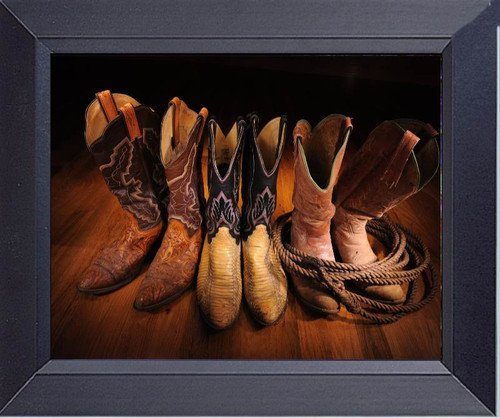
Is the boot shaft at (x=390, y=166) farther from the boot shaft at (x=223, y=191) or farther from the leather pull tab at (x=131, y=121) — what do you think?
the leather pull tab at (x=131, y=121)

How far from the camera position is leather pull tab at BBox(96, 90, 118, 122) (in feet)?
3.71

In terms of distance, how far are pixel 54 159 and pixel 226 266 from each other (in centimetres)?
46

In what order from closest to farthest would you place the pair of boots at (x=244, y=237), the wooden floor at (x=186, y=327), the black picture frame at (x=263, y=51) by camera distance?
1. the black picture frame at (x=263, y=51)
2. the wooden floor at (x=186, y=327)
3. the pair of boots at (x=244, y=237)

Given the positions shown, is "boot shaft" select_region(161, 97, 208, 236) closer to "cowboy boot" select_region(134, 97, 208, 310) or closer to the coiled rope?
"cowboy boot" select_region(134, 97, 208, 310)

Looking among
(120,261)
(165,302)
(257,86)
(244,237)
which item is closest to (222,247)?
(244,237)

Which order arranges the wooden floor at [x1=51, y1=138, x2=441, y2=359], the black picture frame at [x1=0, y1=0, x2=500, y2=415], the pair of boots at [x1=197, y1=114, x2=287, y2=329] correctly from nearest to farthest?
the black picture frame at [x1=0, y1=0, x2=500, y2=415] < the wooden floor at [x1=51, y1=138, x2=441, y2=359] < the pair of boots at [x1=197, y1=114, x2=287, y2=329]

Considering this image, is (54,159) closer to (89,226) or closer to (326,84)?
(89,226)

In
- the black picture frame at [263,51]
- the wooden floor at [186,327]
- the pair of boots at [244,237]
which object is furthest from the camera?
the pair of boots at [244,237]

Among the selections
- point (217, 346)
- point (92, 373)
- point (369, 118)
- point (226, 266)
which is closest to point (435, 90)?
point (369, 118)

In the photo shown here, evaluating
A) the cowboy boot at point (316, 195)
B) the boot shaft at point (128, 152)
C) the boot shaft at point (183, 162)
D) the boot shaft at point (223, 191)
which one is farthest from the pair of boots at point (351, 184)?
the boot shaft at point (128, 152)

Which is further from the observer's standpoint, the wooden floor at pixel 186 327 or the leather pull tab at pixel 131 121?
the leather pull tab at pixel 131 121

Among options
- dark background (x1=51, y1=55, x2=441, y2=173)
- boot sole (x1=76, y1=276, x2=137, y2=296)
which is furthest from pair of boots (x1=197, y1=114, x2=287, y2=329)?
boot sole (x1=76, y1=276, x2=137, y2=296)

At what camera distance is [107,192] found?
54.9 inches

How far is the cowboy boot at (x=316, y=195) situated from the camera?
1.08m
